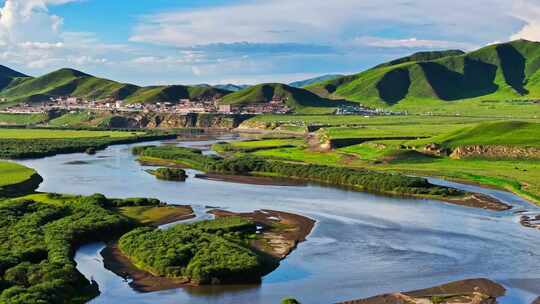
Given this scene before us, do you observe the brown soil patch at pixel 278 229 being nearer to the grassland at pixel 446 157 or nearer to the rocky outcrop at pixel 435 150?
the grassland at pixel 446 157

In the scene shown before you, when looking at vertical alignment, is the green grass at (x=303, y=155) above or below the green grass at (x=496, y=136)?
below

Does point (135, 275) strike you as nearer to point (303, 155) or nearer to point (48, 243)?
point (48, 243)

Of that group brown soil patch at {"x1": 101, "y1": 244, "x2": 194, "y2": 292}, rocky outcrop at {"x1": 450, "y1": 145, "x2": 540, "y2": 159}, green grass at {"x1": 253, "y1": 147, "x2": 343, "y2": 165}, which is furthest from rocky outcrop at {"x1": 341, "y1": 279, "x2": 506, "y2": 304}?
rocky outcrop at {"x1": 450, "y1": 145, "x2": 540, "y2": 159}

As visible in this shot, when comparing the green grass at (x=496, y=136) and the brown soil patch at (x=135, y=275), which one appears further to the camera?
the green grass at (x=496, y=136)

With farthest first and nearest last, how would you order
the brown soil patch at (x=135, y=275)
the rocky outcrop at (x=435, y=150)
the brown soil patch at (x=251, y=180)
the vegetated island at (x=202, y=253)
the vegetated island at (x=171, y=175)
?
the rocky outcrop at (x=435, y=150) < the vegetated island at (x=171, y=175) < the brown soil patch at (x=251, y=180) < the vegetated island at (x=202, y=253) < the brown soil patch at (x=135, y=275)

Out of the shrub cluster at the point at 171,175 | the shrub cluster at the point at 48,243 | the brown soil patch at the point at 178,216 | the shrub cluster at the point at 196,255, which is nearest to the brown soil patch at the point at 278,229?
the shrub cluster at the point at 196,255

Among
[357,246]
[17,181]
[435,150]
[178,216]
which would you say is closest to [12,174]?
[17,181]

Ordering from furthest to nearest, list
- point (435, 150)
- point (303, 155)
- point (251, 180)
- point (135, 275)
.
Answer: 1. point (303, 155)
2. point (435, 150)
3. point (251, 180)
4. point (135, 275)
